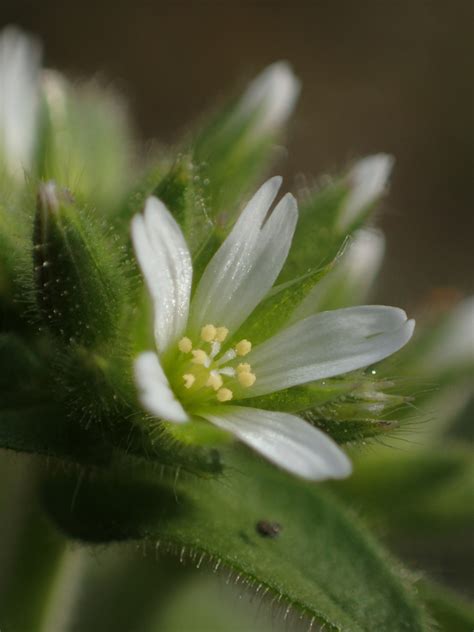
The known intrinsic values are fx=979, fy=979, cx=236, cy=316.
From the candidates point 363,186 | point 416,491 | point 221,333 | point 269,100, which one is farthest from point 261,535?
point 269,100

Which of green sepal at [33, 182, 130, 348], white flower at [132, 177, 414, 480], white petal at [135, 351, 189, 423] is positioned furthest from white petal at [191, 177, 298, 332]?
white petal at [135, 351, 189, 423]

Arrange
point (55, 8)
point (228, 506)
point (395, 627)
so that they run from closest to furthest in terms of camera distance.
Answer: point (395, 627) < point (228, 506) < point (55, 8)

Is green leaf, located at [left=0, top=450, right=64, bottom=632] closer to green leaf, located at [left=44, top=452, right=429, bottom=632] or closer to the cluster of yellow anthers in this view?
green leaf, located at [left=44, top=452, right=429, bottom=632]

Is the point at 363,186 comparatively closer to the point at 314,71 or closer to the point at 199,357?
the point at 199,357

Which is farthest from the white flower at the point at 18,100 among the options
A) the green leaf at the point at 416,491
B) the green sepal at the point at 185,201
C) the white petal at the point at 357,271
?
the green leaf at the point at 416,491

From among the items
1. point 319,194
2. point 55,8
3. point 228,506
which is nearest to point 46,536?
point 228,506

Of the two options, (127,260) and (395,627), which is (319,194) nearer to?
(127,260)
